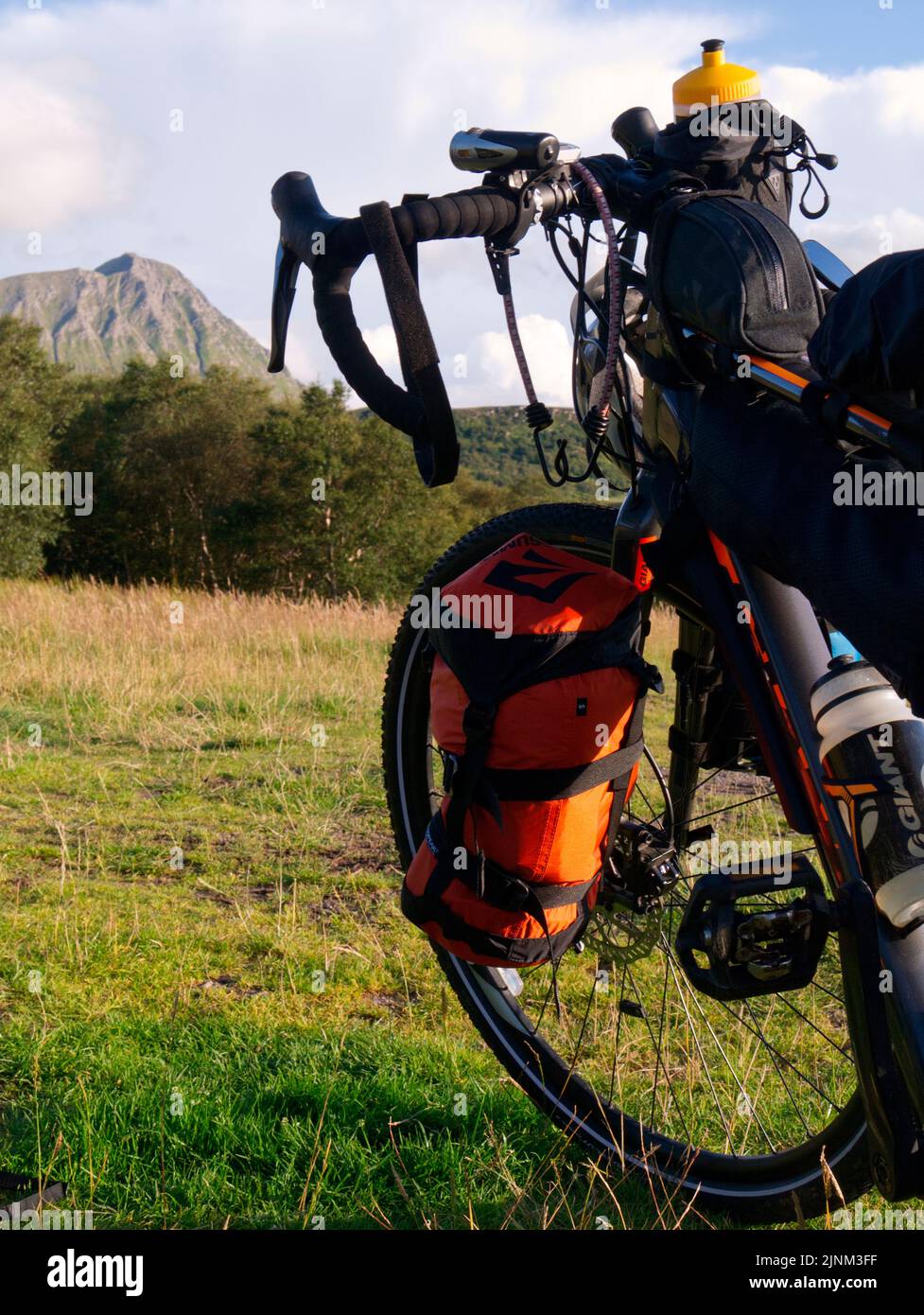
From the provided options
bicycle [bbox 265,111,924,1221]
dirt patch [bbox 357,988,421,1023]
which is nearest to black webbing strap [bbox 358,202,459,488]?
bicycle [bbox 265,111,924,1221]

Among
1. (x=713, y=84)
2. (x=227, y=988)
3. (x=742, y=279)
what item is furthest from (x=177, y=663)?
(x=742, y=279)

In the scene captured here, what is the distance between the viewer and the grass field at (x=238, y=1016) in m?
2.40

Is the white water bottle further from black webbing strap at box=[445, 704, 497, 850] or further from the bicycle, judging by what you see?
black webbing strap at box=[445, 704, 497, 850]

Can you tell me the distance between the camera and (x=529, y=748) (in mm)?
2131

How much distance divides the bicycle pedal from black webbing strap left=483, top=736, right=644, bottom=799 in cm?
33

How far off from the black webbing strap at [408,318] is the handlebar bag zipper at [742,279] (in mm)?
455

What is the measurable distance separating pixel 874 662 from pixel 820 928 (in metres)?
0.54

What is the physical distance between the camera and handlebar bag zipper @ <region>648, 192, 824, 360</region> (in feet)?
5.57

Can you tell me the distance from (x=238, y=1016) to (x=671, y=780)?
4.63ft

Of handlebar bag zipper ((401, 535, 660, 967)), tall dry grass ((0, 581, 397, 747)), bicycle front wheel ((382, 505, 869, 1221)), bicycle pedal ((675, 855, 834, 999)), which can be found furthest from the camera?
tall dry grass ((0, 581, 397, 747))

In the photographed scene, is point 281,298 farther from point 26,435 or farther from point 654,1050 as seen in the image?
point 26,435

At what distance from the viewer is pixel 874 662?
1529 millimetres

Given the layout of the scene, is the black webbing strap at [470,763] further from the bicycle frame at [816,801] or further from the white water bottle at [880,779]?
the white water bottle at [880,779]

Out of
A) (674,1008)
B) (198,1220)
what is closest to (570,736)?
(198,1220)
